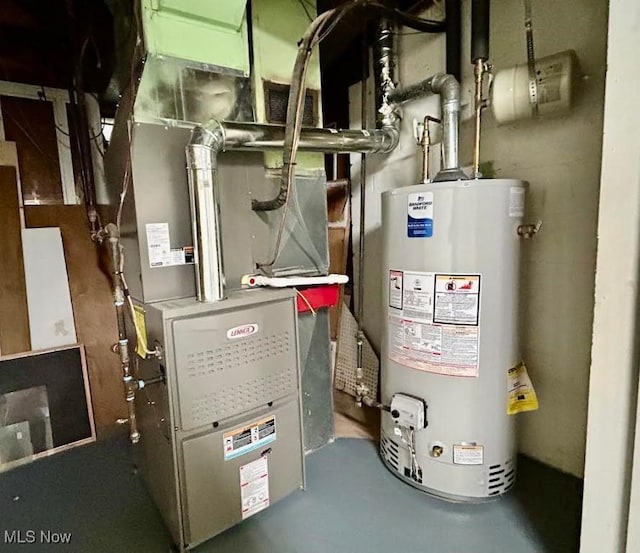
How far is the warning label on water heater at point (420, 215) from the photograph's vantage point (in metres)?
1.54

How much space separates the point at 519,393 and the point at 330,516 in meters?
0.93

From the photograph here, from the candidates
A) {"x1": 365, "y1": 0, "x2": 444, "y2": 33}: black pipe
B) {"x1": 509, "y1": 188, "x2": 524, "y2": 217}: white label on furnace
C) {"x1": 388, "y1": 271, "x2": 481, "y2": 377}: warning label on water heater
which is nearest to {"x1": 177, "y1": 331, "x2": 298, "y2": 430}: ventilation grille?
{"x1": 388, "y1": 271, "x2": 481, "y2": 377}: warning label on water heater

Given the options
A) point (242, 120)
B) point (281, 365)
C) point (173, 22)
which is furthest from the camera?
point (242, 120)

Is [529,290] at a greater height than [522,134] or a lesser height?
lesser

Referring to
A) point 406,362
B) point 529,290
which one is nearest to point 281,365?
point 406,362

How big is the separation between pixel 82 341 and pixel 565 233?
2.59 m

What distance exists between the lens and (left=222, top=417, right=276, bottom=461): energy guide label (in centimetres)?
148

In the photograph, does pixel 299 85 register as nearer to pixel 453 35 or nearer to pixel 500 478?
pixel 453 35

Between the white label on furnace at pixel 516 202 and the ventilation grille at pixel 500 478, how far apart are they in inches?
40.4

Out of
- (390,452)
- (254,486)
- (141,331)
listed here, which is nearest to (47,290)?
(141,331)

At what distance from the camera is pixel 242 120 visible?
174 cm

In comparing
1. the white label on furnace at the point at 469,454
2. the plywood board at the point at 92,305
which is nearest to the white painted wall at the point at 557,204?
the white label on furnace at the point at 469,454

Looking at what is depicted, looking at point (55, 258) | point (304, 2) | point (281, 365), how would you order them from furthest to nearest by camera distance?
point (55, 258), point (304, 2), point (281, 365)

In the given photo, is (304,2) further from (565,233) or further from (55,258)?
(55,258)
